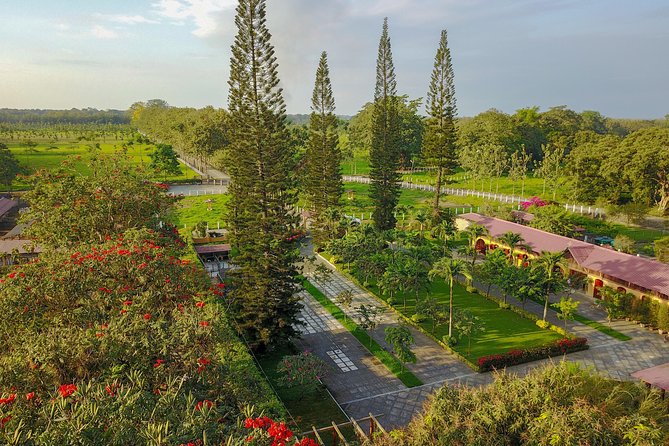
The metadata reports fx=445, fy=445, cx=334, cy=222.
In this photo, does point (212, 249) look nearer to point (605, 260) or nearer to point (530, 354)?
point (530, 354)

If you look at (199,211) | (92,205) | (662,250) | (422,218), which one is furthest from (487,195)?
(92,205)

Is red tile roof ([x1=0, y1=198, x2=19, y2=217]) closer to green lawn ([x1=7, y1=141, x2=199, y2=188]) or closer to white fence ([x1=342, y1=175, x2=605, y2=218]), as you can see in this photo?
green lawn ([x1=7, y1=141, x2=199, y2=188])

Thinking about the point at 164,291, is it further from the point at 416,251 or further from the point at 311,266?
the point at 311,266

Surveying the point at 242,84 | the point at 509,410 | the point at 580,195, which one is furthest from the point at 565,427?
the point at 580,195

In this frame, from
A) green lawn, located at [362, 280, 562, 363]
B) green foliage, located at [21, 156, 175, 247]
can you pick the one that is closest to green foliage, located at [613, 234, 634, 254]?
green lawn, located at [362, 280, 562, 363]

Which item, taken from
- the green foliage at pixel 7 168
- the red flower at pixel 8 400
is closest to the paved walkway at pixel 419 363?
the red flower at pixel 8 400

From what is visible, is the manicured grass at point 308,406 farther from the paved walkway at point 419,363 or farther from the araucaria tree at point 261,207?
the araucaria tree at point 261,207
